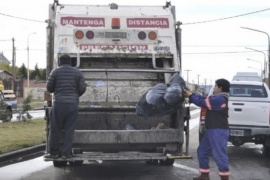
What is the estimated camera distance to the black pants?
862cm

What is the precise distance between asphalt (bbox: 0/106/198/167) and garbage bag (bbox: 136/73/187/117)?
12.3 feet

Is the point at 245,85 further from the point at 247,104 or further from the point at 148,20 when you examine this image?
the point at 148,20

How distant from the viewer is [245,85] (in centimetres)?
1323

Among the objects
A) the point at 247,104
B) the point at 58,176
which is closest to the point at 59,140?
the point at 58,176

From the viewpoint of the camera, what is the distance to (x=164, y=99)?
8.73 m

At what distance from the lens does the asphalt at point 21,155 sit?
1152 cm

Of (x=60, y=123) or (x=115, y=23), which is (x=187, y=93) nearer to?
(x=60, y=123)

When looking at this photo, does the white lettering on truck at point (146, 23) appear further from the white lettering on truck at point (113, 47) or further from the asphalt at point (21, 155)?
the asphalt at point (21, 155)

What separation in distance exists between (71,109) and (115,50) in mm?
1856

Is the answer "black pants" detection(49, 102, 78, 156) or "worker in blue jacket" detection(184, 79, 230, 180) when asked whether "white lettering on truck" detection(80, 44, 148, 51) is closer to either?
"black pants" detection(49, 102, 78, 156)

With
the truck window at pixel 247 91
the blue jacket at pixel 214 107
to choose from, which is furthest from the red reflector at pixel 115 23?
the truck window at pixel 247 91

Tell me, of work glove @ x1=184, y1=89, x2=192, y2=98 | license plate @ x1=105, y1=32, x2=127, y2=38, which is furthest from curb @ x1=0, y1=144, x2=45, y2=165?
work glove @ x1=184, y1=89, x2=192, y2=98

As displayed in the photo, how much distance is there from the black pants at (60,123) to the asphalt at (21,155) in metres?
2.77

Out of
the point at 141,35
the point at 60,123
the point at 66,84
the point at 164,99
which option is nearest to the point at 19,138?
the point at 141,35
